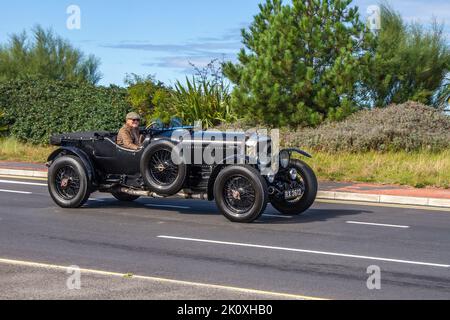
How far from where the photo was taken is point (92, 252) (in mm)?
10094

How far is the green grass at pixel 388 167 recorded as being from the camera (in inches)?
702

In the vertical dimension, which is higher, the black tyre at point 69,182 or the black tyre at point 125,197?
the black tyre at point 69,182

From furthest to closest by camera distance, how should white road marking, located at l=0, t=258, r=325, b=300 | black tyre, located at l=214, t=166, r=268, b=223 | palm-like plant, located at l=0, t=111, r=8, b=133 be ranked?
1. palm-like plant, located at l=0, t=111, r=8, b=133
2. black tyre, located at l=214, t=166, r=268, b=223
3. white road marking, located at l=0, t=258, r=325, b=300

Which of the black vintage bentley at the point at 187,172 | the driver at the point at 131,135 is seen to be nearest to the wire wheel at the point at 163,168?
the black vintage bentley at the point at 187,172

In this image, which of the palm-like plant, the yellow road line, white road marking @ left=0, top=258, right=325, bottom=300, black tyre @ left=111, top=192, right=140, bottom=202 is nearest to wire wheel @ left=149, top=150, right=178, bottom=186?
black tyre @ left=111, top=192, right=140, bottom=202

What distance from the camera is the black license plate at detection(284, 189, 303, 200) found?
12.9 metres

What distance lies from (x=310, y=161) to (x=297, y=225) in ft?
25.9

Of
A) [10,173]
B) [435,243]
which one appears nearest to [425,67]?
[10,173]

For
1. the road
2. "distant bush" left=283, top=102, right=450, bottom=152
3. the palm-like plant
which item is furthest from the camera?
the palm-like plant

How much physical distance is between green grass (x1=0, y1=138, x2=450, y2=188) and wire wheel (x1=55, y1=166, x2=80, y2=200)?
264 inches

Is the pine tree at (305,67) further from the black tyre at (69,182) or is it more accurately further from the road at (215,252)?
the black tyre at (69,182)

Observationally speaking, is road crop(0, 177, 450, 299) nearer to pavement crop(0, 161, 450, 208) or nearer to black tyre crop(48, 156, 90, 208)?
black tyre crop(48, 156, 90, 208)

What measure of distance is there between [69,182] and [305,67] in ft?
35.9
